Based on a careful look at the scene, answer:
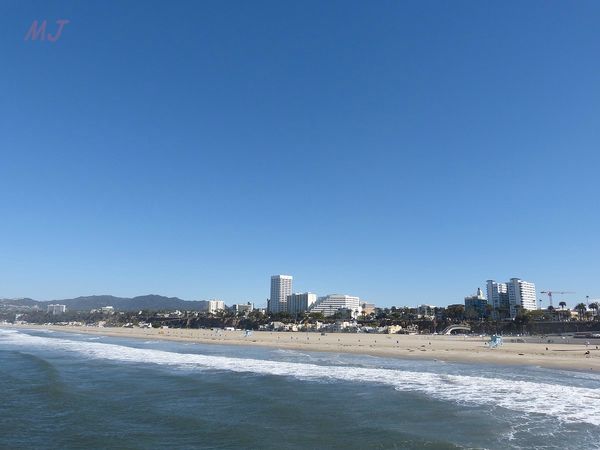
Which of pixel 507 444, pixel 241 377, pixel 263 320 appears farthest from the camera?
pixel 263 320

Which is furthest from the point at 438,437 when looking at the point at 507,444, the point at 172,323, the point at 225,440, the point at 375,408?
the point at 172,323

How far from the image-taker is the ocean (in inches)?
540

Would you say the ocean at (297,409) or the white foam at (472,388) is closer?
the ocean at (297,409)

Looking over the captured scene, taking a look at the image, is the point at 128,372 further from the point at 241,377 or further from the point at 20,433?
the point at 20,433

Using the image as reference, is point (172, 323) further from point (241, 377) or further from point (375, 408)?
point (375, 408)

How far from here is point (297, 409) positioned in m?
18.2

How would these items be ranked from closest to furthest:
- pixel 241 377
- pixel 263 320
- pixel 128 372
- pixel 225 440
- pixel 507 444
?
pixel 507 444 → pixel 225 440 → pixel 241 377 → pixel 128 372 → pixel 263 320

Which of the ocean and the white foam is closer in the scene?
the ocean

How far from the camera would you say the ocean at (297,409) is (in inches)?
540

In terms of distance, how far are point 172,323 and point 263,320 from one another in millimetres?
51120

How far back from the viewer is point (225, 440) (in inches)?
543

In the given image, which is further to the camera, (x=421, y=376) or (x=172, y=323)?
(x=172, y=323)

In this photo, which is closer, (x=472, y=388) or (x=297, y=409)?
(x=297, y=409)

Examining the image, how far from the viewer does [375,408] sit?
18.2 m
